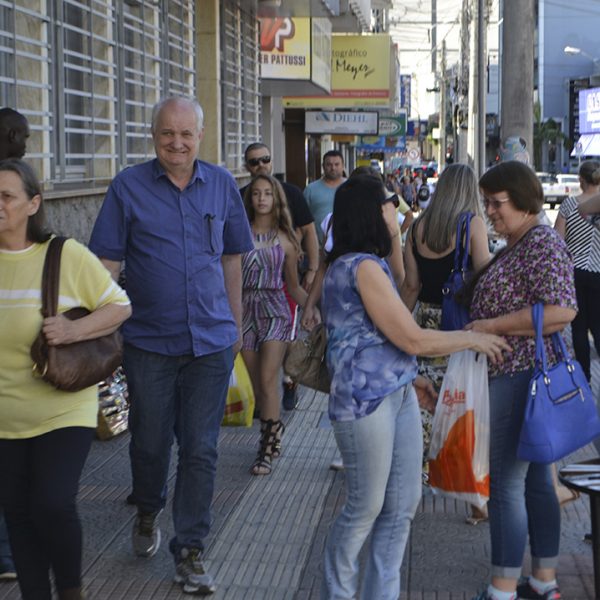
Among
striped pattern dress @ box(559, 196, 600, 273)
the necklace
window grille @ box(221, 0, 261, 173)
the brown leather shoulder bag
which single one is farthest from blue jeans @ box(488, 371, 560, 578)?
window grille @ box(221, 0, 261, 173)

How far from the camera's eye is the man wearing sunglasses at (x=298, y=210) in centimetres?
877

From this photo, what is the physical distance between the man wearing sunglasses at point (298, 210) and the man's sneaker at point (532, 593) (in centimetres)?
376

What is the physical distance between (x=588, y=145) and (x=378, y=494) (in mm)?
76906

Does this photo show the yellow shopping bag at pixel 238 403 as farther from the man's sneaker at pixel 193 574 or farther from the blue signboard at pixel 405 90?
the blue signboard at pixel 405 90

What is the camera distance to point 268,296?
25.5ft

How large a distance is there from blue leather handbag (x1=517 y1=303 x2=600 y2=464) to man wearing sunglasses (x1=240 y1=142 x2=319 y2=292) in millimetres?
4003

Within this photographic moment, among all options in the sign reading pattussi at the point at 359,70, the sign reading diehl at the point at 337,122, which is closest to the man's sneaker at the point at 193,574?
the sign reading diehl at the point at 337,122

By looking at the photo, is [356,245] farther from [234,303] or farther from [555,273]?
[234,303]

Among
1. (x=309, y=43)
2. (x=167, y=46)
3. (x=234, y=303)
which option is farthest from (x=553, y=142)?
(x=234, y=303)

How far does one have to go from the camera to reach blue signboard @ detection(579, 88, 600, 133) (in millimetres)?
77875

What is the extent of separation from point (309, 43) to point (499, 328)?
15319 millimetres

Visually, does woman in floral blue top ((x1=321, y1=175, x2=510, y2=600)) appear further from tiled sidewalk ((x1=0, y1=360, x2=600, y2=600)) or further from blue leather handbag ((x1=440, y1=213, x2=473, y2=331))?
blue leather handbag ((x1=440, y1=213, x2=473, y2=331))

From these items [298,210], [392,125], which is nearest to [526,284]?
[298,210]

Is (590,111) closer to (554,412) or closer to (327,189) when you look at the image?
(327,189)
